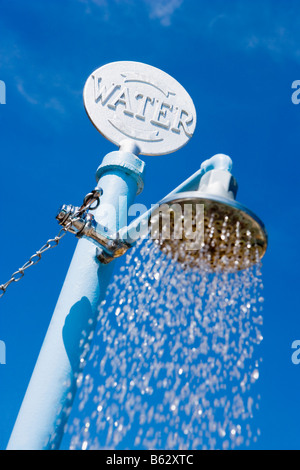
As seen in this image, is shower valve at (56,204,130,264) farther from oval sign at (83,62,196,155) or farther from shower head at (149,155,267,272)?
oval sign at (83,62,196,155)

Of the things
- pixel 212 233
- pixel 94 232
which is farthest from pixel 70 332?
pixel 212 233

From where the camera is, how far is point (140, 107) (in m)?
3.62

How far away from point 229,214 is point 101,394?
3.33ft

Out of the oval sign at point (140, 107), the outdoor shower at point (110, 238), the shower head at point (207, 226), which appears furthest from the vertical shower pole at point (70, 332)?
the oval sign at point (140, 107)

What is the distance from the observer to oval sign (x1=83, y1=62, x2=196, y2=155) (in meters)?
3.50

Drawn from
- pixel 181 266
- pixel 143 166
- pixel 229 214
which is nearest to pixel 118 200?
pixel 143 166

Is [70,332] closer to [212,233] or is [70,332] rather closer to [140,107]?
[212,233]

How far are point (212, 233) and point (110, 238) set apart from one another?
615 millimetres

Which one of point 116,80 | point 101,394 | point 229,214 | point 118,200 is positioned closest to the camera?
point 229,214

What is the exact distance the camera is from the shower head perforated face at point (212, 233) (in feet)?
7.75

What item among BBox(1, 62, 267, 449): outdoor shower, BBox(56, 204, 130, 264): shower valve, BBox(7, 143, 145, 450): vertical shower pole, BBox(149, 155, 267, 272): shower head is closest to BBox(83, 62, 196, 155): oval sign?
BBox(1, 62, 267, 449): outdoor shower

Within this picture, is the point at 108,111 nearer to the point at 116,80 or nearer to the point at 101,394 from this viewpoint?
the point at 116,80

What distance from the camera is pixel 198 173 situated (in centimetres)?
288

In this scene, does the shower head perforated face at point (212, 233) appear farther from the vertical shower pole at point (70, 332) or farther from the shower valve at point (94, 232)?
the vertical shower pole at point (70, 332)
